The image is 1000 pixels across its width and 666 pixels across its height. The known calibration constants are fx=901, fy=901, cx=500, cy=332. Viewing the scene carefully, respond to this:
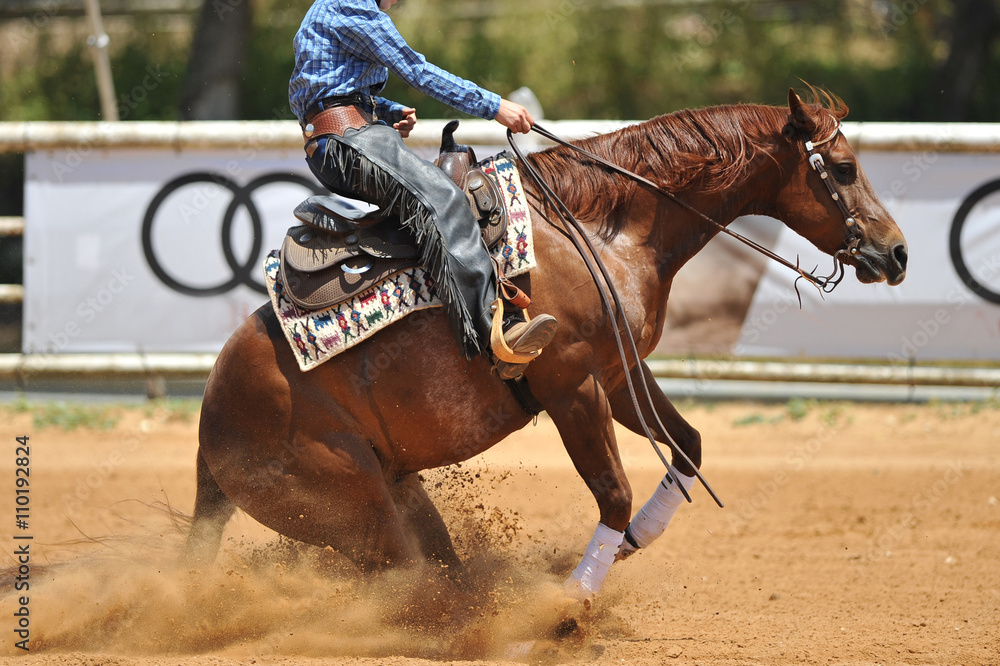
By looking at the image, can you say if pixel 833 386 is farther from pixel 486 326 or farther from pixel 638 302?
pixel 486 326

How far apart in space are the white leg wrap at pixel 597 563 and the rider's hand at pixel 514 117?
1.72 metres

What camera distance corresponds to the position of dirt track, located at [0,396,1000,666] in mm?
3854

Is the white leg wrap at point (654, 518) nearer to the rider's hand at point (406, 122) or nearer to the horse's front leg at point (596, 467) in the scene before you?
the horse's front leg at point (596, 467)

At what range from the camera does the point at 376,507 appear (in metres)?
3.83

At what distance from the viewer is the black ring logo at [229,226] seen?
7746mm

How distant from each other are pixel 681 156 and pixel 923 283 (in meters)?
4.53

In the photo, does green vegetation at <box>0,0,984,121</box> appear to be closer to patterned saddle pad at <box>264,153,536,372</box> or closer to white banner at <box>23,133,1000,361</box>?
white banner at <box>23,133,1000,361</box>

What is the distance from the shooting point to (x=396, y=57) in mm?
3525

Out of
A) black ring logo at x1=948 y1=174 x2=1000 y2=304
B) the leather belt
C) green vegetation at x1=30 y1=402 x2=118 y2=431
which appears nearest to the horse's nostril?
the leather belt

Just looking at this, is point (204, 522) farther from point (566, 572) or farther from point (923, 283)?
point (923, 283)

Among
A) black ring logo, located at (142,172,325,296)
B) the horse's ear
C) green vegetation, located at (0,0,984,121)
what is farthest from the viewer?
green vegetation, located at (0,0,984,121)

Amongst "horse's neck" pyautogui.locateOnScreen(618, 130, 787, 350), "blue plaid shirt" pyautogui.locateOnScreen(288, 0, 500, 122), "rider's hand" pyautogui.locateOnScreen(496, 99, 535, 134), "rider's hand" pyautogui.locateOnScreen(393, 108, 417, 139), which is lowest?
"horse's neck" pyautogui.locateOnScreen(618, 130, 787, 350)

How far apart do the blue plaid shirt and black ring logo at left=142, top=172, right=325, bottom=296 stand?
4.16m

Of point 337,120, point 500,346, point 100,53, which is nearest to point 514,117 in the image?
point 337,120
